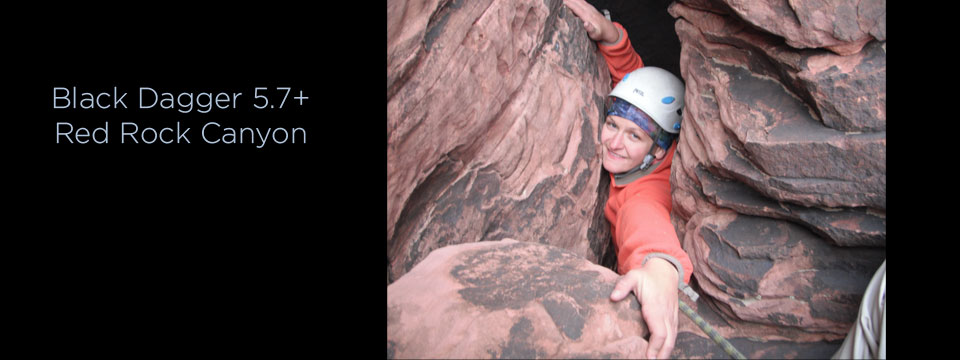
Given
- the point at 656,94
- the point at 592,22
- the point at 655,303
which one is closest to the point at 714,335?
the point at 655,303

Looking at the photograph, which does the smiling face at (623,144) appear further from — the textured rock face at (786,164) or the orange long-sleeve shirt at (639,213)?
the textured rock face at (786,164)

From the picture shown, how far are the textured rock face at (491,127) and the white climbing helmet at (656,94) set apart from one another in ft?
0.44

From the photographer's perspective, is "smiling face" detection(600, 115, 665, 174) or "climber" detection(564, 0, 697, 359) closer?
"climber" detection(564, 0, 697, 359)

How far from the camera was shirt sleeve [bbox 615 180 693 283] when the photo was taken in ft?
6.81

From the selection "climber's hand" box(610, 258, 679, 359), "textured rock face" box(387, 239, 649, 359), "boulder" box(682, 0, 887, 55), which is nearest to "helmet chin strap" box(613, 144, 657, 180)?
"boulder" box(682, 0, 887, 55)

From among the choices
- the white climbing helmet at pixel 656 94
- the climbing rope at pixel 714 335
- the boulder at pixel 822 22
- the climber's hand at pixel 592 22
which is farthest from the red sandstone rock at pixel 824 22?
the climbing rope at pixel 714 335

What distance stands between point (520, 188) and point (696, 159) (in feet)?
2.15

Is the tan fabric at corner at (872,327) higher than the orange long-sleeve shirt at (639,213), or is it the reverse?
the orange long-sleeve shirt at (639,213)

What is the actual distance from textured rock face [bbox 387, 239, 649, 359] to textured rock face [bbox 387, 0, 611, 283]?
32cm

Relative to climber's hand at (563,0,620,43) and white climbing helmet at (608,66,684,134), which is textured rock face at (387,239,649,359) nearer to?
white climbing helmet at (608,66,684,134)

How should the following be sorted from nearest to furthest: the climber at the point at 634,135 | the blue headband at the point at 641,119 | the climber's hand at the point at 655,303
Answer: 1. the climber's hand at the point at 655,303
2. the climber at the point at 634,135
3. the blue headband at the point at 641,119

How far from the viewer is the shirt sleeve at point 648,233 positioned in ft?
6.81

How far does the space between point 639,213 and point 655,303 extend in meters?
0.83

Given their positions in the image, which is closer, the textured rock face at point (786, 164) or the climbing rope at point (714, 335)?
the climbing rope at point (714, 335)
